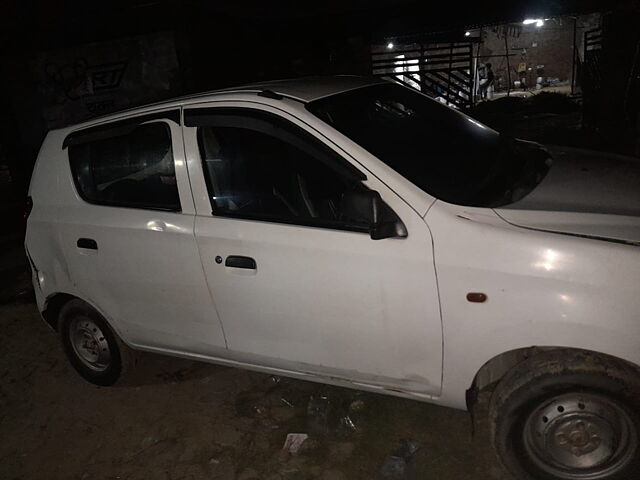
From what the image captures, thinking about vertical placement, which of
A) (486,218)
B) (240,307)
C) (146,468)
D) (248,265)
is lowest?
(146,468)

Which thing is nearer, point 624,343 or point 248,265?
point 624,343

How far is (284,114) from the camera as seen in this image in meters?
2.65

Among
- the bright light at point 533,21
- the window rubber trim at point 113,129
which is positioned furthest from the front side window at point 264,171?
the bright light at point 533,21

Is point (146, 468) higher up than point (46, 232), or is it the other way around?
point (46, 232)

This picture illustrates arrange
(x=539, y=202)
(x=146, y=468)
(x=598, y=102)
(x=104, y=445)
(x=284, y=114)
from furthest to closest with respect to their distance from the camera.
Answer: (x=598, y=102) → (x=104, y=445) → (x=146, y=468) → (x=284, y=114) → (x=539, y=202)

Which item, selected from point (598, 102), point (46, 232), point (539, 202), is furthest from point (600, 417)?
point (598, 102)

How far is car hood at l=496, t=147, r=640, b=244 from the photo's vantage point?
215 centimetres

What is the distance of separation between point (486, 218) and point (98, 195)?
2340 mm

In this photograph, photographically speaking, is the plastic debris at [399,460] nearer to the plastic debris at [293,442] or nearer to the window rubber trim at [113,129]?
the plastic debris at [293,442]

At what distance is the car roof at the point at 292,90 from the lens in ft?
9.49

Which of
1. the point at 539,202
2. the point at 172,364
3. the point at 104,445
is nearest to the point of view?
the point at 539,202

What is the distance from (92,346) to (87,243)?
33.6 inches

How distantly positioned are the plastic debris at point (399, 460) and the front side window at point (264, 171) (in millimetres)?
1293

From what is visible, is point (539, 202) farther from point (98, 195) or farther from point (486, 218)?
point (98, 195)
